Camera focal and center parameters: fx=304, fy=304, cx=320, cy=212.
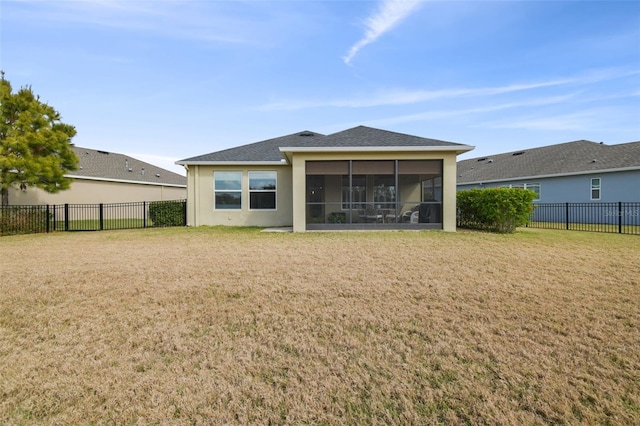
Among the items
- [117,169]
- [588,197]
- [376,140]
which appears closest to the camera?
[376,140]

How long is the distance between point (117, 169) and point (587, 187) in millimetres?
31190

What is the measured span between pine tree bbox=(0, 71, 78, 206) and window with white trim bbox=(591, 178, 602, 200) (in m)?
28.7

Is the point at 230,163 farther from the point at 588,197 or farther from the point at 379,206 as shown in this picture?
the point at 588,197

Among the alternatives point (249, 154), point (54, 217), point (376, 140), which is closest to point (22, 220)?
point (54, 217)

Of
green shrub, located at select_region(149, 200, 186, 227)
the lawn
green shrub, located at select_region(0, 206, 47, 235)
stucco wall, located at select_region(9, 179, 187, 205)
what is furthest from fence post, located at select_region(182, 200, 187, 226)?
the lawn

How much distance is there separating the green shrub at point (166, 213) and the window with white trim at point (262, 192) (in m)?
3.68

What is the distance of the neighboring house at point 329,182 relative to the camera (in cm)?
1200

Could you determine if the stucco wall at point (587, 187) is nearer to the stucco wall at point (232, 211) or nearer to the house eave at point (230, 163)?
the stucco wall at point (232, 211)

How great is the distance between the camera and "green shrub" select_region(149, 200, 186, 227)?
49.9ft

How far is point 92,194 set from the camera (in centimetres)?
2033

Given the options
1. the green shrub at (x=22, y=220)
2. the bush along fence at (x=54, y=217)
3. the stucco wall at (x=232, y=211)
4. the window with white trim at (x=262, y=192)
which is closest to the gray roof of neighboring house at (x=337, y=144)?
the stucco wall at (x=232, y=211)

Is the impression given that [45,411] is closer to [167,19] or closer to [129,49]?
[167,19]

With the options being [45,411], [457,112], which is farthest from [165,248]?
[457,112]

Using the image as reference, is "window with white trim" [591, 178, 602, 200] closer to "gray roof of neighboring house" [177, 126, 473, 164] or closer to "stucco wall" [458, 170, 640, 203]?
"stucco wall" [458, 170, 640, 203]
